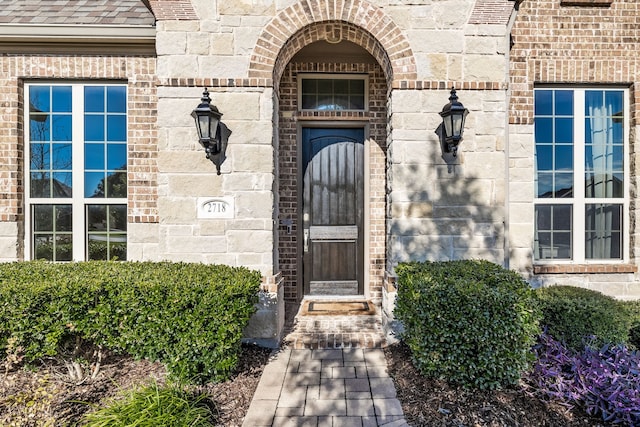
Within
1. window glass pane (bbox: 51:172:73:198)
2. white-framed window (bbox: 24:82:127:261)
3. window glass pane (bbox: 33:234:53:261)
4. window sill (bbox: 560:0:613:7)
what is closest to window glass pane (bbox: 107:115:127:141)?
white-framed window (bbox: 24:82:127:261)

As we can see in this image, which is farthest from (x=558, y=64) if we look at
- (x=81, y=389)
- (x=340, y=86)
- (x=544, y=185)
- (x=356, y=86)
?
(x=81, y=389)

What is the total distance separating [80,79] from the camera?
432 cm

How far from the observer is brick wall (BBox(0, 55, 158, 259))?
4.25 metres

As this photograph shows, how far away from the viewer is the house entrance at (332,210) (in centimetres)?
495

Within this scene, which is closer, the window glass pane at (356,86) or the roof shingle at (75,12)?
the roof shingle at (75,12)

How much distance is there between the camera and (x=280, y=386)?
3.00 m

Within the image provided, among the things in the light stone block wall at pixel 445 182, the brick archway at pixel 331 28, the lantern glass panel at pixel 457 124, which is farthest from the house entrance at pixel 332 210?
the lantern glass panel at pixel 457 124

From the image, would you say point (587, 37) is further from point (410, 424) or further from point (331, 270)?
point (410, 424)

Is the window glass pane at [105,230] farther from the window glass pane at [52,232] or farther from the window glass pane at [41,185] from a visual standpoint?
the window glass pane at [41,185]

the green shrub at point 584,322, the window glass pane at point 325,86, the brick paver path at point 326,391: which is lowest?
the brick paver path at point 326,391

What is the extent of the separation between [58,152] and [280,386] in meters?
4.06

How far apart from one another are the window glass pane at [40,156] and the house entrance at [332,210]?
3.30 m

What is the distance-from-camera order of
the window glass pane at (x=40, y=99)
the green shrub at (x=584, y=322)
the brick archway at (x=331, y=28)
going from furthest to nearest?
the window glass pane at (x=40, y=99) < the brick archway at (x=331, y=28) < the green shrub at (x=584, y=322)

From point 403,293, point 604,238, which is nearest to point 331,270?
point 403,293
